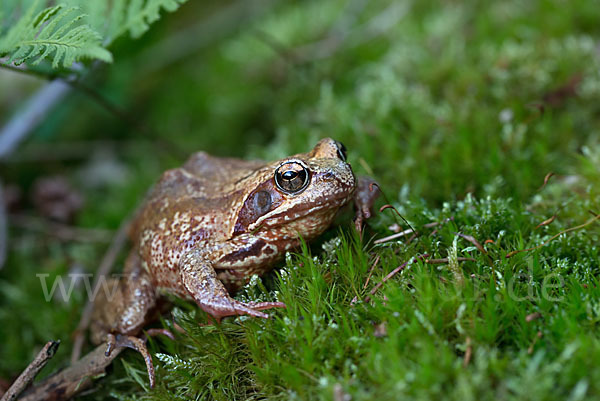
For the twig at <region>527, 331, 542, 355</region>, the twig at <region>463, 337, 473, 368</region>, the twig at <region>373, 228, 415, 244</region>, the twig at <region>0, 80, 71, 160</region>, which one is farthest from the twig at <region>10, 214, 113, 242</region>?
the twig at <region>527, 331, 542, 355</region>

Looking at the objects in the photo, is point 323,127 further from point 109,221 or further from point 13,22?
point 13,22

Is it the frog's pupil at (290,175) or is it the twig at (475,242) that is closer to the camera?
the twig at (475,242)

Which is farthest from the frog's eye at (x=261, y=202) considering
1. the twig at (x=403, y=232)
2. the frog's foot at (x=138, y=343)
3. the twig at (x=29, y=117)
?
the twig at (x=29, y=117)

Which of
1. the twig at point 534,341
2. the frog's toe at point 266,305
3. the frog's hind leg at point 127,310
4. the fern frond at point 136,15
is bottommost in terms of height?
the twig at point 534,341

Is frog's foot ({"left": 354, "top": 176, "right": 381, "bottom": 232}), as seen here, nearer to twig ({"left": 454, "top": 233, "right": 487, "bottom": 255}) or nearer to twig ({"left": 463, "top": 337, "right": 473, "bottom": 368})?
twig ({"left": 454, "top": 233, "right": 487, "bottom": 255})

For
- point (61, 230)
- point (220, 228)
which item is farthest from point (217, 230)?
point (61, 230)

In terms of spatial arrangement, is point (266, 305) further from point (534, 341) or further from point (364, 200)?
point (534, 341)

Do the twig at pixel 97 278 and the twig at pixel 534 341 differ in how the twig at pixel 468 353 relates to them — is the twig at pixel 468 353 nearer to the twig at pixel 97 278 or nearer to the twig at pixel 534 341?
the twig at pixel 534 341

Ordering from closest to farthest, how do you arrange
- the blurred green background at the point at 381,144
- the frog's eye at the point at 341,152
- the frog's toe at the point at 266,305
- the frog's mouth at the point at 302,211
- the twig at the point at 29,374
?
the blurred green background at the point at 381,144, the frog's toe at the point at 266,305, the frog's mouth at the point at 302,211, the twig at the point at 29,374, the frog's eye at the point at 341,152
